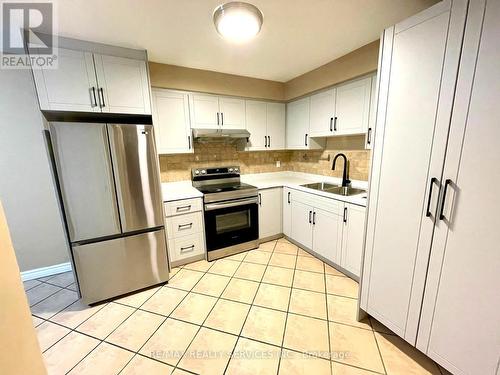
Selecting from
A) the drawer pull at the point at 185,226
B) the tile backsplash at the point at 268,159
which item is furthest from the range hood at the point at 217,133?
the drawer pull at the point at 185,226

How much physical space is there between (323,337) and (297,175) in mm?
2413

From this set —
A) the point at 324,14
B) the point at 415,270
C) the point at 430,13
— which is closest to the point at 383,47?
the point at 430,13

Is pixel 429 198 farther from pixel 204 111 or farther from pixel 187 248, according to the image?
pixel 204 111

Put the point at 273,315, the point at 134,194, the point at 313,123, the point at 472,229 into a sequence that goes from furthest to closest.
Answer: the point at 313,123 < the point at 134,194 < the point at 273,315 < the point at 472,229

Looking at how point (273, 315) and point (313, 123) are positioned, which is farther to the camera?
point (313, 123)

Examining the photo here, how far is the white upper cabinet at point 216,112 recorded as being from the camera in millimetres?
2627

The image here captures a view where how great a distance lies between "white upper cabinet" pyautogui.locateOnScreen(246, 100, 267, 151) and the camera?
298 cm

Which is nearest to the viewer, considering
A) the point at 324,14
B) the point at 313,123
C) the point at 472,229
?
the point at 472,229

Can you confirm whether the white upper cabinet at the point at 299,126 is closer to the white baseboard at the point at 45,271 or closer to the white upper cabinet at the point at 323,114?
the white upper cabinet at the point at 323,114

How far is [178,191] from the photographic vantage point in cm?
261

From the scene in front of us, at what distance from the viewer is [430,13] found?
1.08 metres

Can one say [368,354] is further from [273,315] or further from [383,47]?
[383,47]

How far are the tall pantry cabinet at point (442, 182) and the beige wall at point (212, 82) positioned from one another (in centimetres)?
184

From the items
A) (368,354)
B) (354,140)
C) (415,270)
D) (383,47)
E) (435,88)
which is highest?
(383,47)
